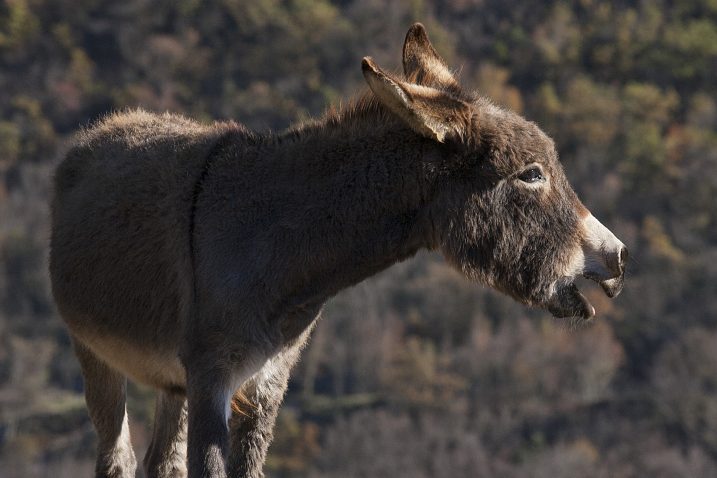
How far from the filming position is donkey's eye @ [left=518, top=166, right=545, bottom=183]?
6988 mm

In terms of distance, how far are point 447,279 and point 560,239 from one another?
103 meters

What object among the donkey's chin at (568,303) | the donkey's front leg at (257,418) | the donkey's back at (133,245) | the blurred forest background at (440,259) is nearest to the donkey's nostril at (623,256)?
the donkey's chin at (568,303)

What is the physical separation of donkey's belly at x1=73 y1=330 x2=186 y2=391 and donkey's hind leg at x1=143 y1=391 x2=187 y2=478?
530mm

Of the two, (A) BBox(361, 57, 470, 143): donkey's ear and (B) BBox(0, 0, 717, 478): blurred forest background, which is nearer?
(A) BBox(361, 57, 470, 143): donkey's ear

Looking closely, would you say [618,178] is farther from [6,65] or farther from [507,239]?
[507,239]

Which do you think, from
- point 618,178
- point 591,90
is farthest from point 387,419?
point 591,90

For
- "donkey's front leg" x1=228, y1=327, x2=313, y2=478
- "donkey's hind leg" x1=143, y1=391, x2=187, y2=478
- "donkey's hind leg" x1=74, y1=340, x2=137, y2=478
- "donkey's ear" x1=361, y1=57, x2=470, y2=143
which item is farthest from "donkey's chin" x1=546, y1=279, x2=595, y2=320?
"donkey's hind leg" x1=74, y1=340, x2=137, y2=478

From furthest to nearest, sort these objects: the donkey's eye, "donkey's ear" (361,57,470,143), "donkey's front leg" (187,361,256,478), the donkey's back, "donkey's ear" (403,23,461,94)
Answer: "donkey's ear" (403,23,461,94) → the donkey's back → the donkey's eye → "donkey's front leg" (187,361,256,478) → "donkey's ear" (361,57,470,143)

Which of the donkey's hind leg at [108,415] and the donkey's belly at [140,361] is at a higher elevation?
the donkey's belly at [140,361]

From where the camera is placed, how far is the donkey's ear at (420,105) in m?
6.59

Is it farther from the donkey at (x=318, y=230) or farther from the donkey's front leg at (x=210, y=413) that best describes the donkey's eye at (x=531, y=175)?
the donkey's front leg at (x=210, y=413)

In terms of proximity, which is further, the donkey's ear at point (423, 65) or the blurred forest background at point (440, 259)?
the blurred forest background at point (440, 259)

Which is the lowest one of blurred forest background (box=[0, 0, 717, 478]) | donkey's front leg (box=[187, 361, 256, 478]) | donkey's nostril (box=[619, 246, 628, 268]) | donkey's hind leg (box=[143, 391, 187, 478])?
blurred forest background (box=[0, 0, 717, 478])

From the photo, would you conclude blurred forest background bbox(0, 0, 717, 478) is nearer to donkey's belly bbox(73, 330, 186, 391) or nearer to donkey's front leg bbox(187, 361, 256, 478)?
donkey's belly bbox(73, 330, 186, 391)
